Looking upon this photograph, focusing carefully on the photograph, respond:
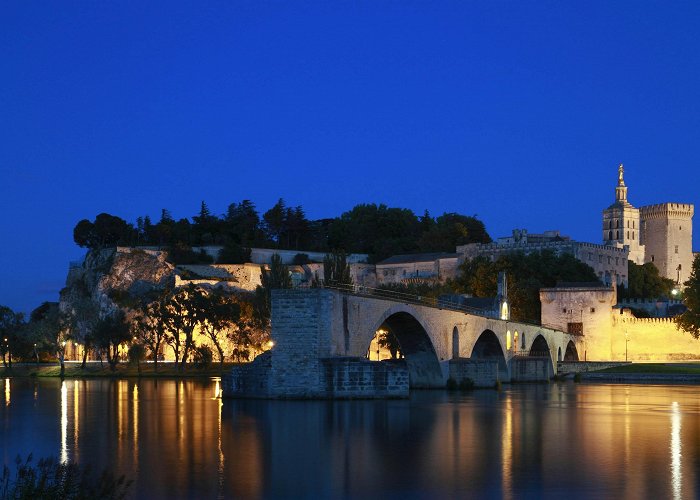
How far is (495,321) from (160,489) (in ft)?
151

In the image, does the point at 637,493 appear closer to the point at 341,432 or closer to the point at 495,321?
the point at 341,432

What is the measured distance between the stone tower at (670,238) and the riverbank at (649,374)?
64.8 meters

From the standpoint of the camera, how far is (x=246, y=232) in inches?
4685

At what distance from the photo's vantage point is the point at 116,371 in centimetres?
7869

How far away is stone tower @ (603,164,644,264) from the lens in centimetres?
13262

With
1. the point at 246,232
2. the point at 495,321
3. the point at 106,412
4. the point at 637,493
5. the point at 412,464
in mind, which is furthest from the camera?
the point at 246,232

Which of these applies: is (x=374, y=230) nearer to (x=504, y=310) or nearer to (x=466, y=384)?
(x=504, y=310)

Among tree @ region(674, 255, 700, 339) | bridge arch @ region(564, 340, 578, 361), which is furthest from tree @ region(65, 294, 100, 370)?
tree @ region(674, 255, 700, 339)

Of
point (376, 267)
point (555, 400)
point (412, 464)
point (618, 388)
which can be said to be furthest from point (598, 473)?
point (376, 267)

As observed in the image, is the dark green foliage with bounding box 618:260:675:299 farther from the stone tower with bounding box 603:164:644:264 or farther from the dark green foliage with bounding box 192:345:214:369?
the dark green foliage with bounding box 192:345:214:369

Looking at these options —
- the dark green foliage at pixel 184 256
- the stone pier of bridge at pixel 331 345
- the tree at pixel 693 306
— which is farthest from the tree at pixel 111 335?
the tree at pixel 693 306

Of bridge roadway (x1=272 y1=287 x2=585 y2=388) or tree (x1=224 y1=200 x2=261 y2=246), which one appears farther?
tree (x1=224 y1=200 x2=261 y2=246)

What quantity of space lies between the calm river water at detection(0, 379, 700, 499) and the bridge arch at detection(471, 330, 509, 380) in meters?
17.9

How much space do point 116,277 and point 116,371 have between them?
24552 millimetres
